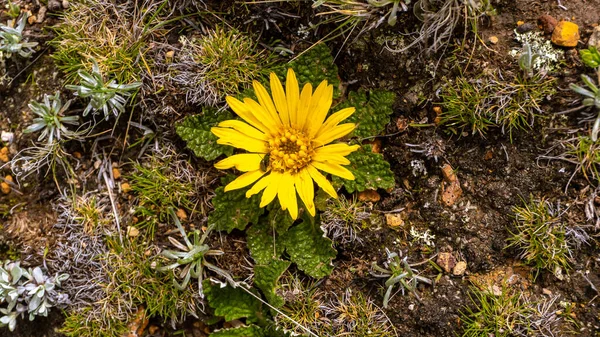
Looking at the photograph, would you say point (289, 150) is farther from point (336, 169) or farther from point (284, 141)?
point (336, 169)

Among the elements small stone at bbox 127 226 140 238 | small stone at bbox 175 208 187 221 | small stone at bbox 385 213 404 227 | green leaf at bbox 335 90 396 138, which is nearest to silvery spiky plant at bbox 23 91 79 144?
small stone at bbox 127 226 140 238

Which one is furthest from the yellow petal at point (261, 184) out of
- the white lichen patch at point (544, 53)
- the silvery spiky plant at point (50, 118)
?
the white lichen patch at point (544, 53)

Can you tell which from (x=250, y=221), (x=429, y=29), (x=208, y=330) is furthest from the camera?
(x=208, y=330)

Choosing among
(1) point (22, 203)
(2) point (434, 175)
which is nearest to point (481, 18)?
(2) point (434, 175)

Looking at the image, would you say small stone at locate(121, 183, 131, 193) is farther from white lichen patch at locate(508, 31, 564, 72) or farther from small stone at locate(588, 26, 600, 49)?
small stone at locate(588, 26, 600, 49)

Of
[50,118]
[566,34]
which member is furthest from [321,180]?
[50,118]

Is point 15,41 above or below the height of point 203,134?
above

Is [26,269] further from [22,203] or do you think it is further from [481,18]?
[481,18]
